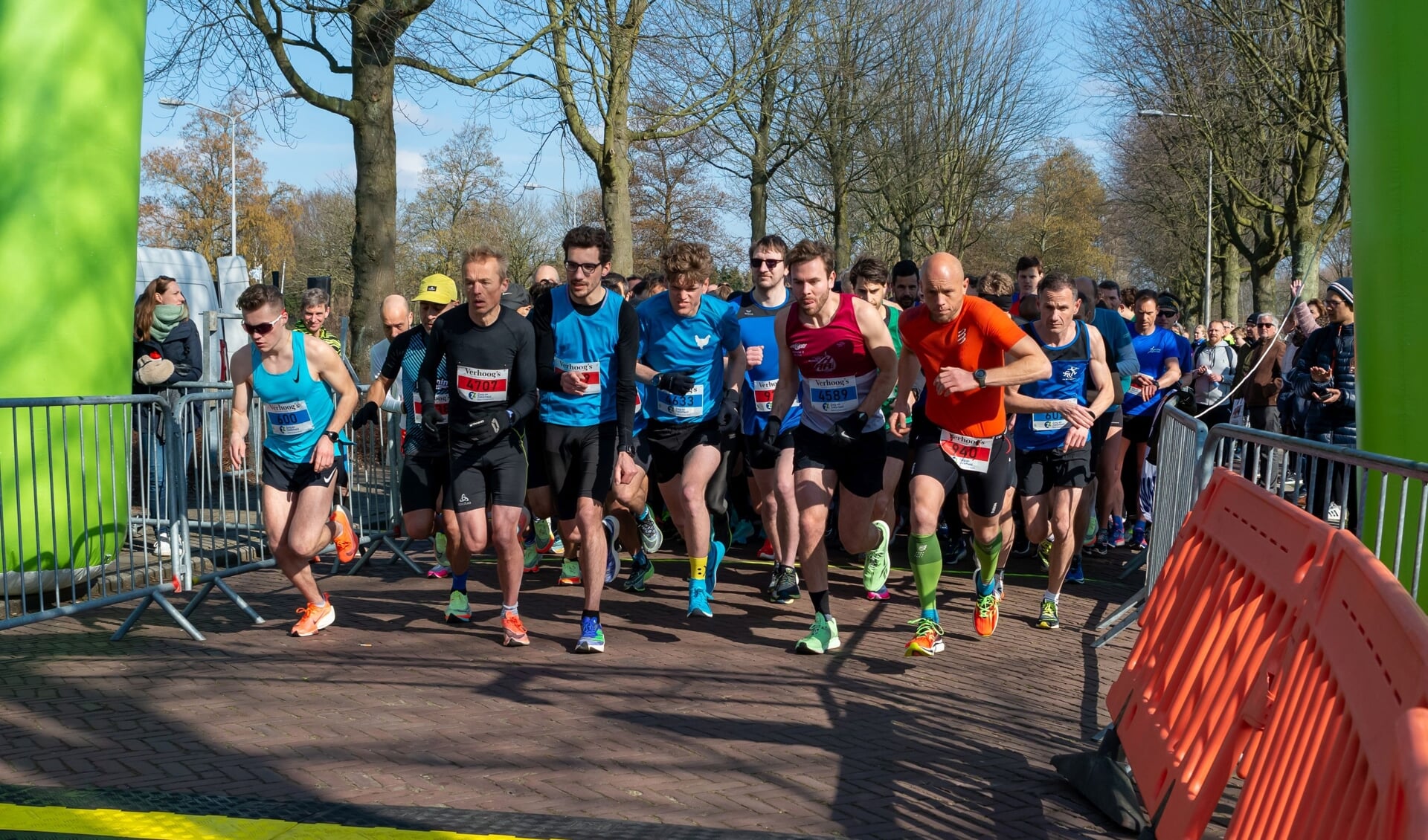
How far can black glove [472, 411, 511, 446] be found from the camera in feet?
23.1

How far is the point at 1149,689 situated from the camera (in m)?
4.14

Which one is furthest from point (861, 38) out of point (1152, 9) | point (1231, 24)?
point (1231, 24)

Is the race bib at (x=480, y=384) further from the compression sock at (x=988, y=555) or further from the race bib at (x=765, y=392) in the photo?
the compression sock at (x=988, y=555)

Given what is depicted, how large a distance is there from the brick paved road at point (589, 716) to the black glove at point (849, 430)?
3.69 feet

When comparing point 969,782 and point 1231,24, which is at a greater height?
point 1231,24

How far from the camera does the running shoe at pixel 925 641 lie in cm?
700

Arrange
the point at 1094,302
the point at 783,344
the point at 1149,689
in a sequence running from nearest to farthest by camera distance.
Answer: the point at 1149,689 < the point at 783,344 < the point at 1094,302

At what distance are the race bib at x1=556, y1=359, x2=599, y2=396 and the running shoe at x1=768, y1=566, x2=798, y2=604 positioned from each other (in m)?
1.87

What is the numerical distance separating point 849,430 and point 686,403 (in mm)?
1318

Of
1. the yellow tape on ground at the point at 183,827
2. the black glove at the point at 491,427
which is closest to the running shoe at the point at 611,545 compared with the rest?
the black glove at the point at 491,427

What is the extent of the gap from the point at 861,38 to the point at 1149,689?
996 inches

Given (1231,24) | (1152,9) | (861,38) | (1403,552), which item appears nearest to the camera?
(1403,552)

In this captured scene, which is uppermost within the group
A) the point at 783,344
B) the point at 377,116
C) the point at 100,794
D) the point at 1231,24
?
the point at 1231,24

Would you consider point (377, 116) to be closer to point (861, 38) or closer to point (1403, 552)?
point (1403, 552)
